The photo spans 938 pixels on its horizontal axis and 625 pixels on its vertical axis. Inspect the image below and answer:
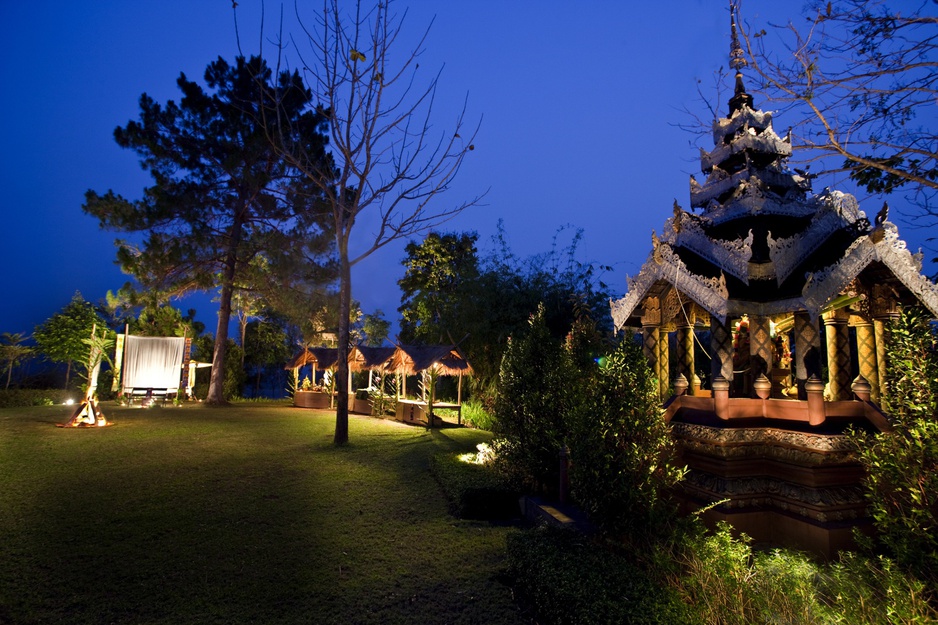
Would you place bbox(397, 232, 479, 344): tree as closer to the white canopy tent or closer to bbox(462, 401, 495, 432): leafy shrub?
bbox(462, 401, 495, 432): leafy shrub

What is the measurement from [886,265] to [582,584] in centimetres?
417

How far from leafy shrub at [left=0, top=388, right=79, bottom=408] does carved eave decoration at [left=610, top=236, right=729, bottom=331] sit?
2523 cm

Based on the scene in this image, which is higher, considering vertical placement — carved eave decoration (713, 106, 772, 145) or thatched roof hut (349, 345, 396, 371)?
carved eave decoration (713, 106, 772, 145)

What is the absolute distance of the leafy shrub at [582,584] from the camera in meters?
3.18

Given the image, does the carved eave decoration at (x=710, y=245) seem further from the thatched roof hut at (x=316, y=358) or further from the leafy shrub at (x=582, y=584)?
the thatched roof hut at (x=316, y=358)

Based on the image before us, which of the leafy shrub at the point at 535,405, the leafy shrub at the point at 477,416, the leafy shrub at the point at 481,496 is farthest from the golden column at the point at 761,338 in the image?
the leafy shrub at the point at 477,416

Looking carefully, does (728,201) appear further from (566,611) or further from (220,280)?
(220,280)

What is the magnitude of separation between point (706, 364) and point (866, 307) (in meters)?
11.2

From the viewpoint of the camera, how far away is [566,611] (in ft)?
11.7

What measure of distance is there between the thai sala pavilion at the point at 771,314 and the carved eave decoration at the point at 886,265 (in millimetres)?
11

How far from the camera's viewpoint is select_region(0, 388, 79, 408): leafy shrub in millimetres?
20344

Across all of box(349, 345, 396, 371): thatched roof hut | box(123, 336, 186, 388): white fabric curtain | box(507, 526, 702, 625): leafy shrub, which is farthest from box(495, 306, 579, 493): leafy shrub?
box(123, 336, 186, 388): white fabric curtain

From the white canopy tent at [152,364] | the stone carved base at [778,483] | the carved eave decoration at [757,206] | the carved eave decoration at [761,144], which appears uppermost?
the carved eave decoration at [761,144]

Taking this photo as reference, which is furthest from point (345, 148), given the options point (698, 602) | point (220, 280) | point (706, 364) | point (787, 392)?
point (220, 280)
